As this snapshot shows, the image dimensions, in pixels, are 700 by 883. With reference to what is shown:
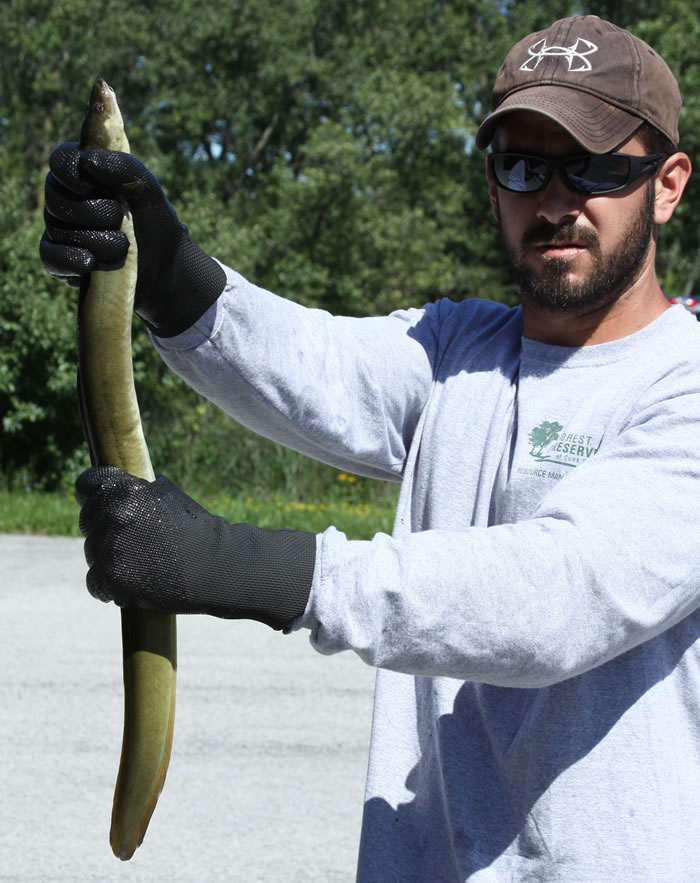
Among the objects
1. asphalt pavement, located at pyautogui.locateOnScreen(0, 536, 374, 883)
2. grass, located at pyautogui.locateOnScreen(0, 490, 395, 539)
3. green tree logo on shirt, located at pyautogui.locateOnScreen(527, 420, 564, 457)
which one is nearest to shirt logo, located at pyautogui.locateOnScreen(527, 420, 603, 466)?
green tree logo on shirt, located at pyautogui.locateOnScreen(527, 420, 564, 457)

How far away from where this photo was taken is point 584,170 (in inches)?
71.1

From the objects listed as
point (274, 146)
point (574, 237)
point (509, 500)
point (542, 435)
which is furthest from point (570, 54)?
point (274, 146)

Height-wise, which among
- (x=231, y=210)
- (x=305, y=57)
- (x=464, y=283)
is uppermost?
(x=305, y=57)

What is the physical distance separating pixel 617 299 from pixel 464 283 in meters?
27.5

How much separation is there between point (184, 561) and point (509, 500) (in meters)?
0.66

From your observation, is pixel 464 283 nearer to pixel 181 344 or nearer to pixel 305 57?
pixel 305 57

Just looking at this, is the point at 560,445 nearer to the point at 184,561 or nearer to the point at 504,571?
the point at 504,571

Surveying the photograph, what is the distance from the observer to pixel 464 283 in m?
29.0

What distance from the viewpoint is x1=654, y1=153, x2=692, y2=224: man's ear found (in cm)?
192

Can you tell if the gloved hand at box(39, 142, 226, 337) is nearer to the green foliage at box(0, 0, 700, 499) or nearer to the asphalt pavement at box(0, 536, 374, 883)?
the asphalt pavement at box(0, 536, 374, 883)

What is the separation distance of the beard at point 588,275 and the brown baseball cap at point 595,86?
143mm

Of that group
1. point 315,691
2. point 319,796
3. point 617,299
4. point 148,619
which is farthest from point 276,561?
point 315,691

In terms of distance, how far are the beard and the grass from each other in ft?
26.6

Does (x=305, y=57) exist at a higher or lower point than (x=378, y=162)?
higher
